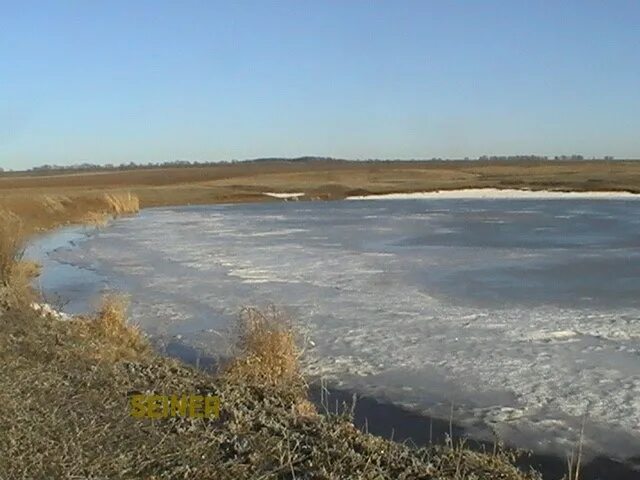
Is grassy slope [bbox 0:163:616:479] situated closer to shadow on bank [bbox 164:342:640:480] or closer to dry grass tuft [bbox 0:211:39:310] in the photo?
shadow on bank [bbox 164:342:640:480]

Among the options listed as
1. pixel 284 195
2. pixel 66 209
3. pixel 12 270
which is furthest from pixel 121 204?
pixel 12 270

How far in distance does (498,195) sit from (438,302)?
126ft

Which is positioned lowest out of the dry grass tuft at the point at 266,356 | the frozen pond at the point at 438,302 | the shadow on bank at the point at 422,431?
the shadow on bank at the point at 422,431

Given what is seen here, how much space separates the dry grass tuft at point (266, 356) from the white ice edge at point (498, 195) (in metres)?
39.1

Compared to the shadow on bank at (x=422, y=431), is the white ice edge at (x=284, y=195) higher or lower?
higher

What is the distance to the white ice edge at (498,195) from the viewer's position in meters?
47.5

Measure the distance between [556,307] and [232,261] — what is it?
30.5 feet

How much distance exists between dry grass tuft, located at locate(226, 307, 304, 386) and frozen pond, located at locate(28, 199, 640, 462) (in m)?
0.59

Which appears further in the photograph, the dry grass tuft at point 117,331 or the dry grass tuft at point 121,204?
the dry grass tuft at point 121,204

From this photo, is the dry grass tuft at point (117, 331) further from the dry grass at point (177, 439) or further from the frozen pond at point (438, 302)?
the dry grass at point (177, 439)

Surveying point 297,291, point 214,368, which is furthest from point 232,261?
point 214,368

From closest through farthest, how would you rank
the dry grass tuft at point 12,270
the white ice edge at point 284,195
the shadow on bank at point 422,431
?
the shadow on bank at point 422,431, the dry grass tuft at point 12,270, the white ice edge at point 284,195

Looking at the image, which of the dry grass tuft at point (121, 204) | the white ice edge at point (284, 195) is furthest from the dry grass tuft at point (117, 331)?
the white ice edge at point (284, 195)

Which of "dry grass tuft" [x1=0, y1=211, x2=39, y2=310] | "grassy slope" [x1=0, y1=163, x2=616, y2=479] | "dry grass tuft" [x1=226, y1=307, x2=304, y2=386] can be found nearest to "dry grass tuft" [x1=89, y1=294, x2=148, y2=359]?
"grassy slope" [x1=0, y1=163, x2=616, y2=479]
